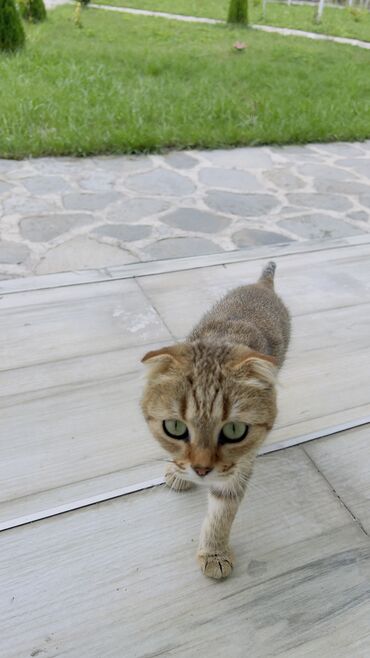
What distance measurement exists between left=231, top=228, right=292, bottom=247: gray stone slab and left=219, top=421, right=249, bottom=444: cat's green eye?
2.63m

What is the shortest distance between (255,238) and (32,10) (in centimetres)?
963

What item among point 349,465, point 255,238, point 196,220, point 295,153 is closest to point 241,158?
point 295,153

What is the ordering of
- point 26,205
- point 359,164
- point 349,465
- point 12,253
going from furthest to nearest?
point 359,164, point 26,205, point 12,253, point 349,465

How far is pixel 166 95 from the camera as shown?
22.0 ft

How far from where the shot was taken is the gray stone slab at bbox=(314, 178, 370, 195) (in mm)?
5164

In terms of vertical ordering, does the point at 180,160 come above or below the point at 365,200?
above

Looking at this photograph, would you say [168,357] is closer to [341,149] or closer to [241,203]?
[241,203]

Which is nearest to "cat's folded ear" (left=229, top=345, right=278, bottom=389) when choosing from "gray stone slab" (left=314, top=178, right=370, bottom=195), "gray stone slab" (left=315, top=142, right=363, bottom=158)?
"gray stone slab" (left=314, top=178, right=370, bottom=195)

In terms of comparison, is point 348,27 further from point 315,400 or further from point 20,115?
point 315,400

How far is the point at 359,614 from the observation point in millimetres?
1696

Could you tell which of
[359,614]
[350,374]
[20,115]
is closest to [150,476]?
[359,614]

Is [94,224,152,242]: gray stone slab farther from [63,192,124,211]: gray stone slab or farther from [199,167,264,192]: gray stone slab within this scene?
[199,167,264,192]: gray stone slab

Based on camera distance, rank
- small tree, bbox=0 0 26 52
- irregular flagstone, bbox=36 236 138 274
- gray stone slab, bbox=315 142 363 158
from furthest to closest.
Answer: small tree, bbox=0 0 26 52
gray stone slab, bbox=315 142 363 158
irregular flagstone, bbox=36 236 138 274

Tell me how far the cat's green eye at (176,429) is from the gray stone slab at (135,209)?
116 inches
